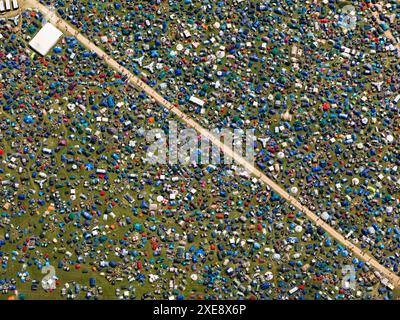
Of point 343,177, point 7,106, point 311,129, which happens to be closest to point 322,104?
point 311,129

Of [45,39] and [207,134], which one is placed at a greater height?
[45,39]

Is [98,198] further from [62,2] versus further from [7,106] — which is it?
[62,2]
